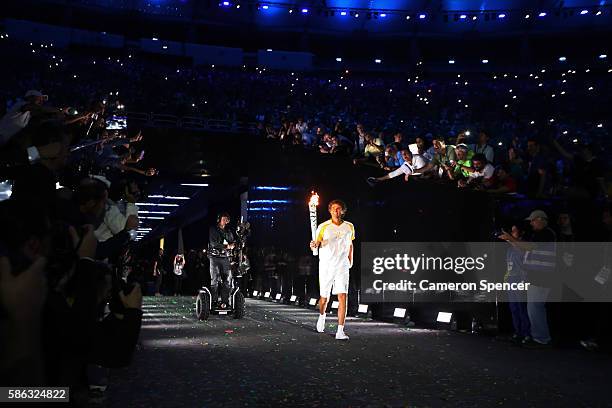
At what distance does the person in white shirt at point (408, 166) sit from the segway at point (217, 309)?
3618 millimetres

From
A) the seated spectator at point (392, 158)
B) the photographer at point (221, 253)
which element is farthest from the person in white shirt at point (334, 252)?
the seated spectator at point (392, 158)

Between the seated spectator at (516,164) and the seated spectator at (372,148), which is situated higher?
the seated spectator at (372,148)

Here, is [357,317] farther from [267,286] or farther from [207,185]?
[207,185]

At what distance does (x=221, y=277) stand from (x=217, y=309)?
0.72 metres

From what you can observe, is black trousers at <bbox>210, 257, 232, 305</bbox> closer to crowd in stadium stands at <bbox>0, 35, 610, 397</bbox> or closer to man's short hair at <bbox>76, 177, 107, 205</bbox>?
crowd in stadium stands at <bbox>0, 35, 610, 397</bbox>

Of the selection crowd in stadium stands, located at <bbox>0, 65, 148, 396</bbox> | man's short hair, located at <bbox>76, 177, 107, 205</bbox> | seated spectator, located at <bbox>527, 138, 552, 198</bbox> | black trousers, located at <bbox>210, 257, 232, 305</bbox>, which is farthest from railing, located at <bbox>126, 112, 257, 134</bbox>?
crowd in stadium stands, located at <bbox>0, 65, 148, 396</bbox>

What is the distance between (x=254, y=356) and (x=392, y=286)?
561 cm

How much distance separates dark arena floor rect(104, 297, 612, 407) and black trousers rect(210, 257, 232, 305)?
3.10 meters

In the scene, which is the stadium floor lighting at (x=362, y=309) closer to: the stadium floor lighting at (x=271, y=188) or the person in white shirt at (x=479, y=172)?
the person in white shirt at (x=479, y=172)

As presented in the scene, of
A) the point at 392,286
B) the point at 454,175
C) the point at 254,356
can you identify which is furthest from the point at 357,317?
the point at 254,356

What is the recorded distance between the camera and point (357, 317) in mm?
15328

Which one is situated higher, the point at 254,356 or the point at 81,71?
the point at 81,71

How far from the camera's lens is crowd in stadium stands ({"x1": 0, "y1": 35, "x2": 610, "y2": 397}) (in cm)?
297

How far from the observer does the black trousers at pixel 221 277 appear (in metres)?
14.4
